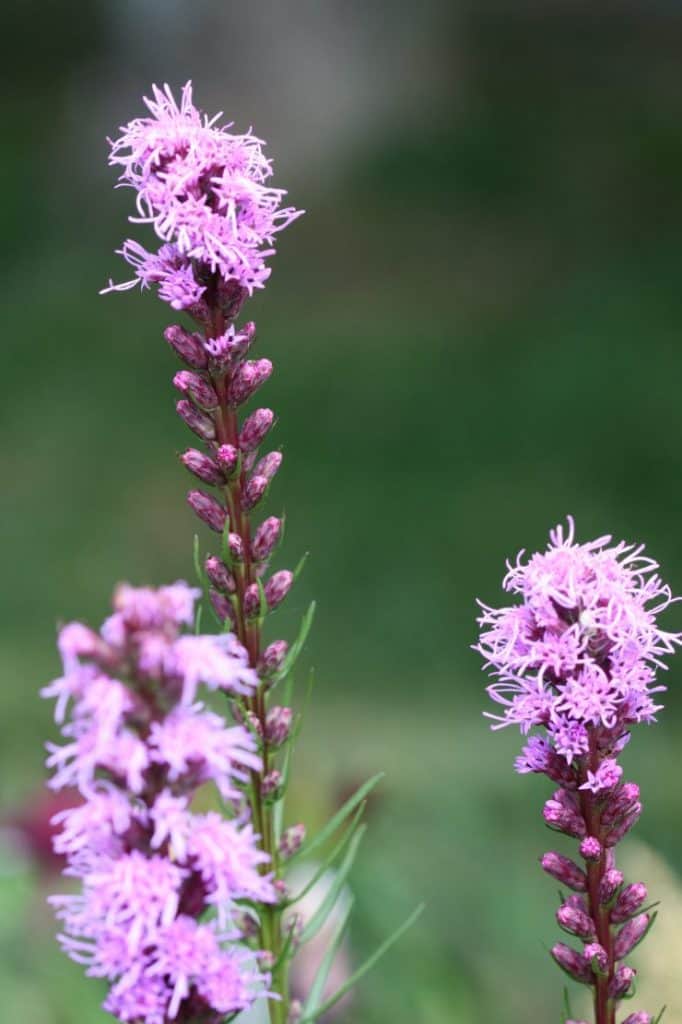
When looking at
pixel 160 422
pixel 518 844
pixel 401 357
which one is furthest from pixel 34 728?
pixel 401 357

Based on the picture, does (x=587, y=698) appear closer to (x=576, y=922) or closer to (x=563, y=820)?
(x=563, y=820)

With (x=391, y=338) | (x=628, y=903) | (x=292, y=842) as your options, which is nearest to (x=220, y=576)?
(x=292, y=842)

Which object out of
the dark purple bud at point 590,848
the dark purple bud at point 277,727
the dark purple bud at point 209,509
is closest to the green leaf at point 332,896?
the dark purple bud at point 277,727

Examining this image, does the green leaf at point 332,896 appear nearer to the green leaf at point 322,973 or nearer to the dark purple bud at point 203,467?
the green leaf at point 322,973

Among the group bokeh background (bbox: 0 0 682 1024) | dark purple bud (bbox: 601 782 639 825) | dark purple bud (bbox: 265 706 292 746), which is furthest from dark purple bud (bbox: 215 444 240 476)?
bokeh background (bbox: 0 0 682 1024)

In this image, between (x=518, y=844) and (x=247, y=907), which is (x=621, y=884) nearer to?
(x=247, y=907)

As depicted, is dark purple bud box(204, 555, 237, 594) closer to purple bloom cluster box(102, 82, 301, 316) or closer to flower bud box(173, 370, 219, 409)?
flower bud box(173, 370, 219, 409)
